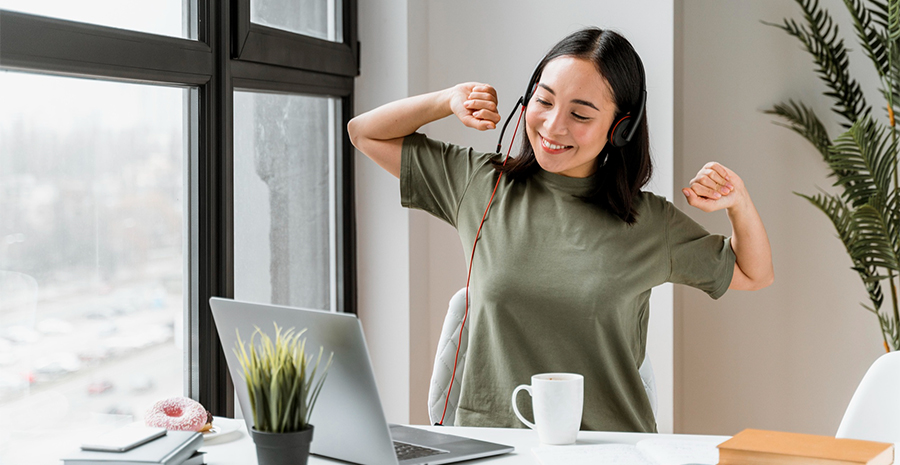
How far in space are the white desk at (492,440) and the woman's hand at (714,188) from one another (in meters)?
0.46

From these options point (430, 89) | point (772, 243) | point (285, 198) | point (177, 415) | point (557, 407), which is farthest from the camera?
point (772, 243)

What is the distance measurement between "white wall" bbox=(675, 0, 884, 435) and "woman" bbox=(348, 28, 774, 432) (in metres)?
1.16

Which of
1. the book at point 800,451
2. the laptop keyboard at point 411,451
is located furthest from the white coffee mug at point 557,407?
the book at point 800,451

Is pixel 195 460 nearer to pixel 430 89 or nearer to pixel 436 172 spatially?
pixel 436 172

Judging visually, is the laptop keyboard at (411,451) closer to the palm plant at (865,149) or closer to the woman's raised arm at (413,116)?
the woman's raised arm at (413,116)

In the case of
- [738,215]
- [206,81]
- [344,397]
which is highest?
[206,81]

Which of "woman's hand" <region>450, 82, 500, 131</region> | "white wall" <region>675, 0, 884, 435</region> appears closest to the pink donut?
"woman's hand" <region>450, 82, 500, 131</region>

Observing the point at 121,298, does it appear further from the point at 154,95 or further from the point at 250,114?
the point at 250,114

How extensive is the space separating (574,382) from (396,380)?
4.82ft

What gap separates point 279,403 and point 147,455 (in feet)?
0.75

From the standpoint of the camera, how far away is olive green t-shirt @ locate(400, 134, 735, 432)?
1.51 metres

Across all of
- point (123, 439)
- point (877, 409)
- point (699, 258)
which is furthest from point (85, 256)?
point (877, 409)

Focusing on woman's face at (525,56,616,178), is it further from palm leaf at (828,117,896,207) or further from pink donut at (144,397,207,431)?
palm leaf at (828,117,896,207)

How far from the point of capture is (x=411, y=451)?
1133mm
